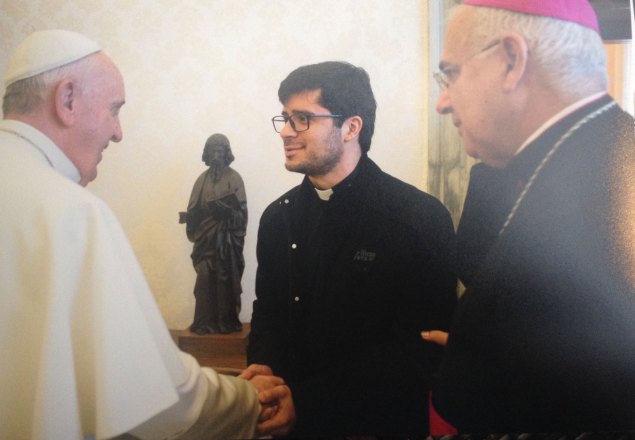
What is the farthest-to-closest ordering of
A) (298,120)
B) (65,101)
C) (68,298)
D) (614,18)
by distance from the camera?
(614,18) < (298,120) < (65,101) < (68,298)

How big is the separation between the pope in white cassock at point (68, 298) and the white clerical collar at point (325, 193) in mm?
597

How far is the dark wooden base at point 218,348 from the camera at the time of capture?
1.71 meters

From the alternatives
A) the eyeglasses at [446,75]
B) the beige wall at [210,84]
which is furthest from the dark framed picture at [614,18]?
the beige wall at [210,84]

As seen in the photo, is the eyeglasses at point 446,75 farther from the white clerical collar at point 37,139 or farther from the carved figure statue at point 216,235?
the white clerical collar at point 37,139

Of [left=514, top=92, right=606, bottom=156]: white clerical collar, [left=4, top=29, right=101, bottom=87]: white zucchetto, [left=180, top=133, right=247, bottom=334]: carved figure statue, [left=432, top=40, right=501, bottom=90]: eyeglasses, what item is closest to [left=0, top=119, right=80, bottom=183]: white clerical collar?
[left=4, top=29, right=101, bottom=87]: white zucchetto

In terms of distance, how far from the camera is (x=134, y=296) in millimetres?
1518

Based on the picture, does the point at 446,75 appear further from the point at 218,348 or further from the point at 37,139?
the point at 37,139

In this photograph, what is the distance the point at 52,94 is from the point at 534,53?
1484 millimetres

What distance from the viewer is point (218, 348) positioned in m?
1.75

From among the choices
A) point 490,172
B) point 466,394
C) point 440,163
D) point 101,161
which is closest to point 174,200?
point 101,161

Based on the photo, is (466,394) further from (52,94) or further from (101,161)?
(52,94)

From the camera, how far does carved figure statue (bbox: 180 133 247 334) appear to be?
5.74ft

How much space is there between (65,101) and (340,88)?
82cm

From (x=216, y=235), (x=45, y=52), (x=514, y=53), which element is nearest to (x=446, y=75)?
(x=514, y=53)
